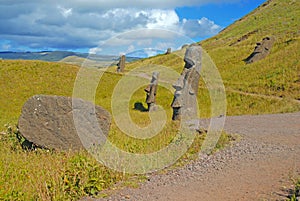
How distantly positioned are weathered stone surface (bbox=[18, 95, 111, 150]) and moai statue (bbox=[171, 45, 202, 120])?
5982 millimetres

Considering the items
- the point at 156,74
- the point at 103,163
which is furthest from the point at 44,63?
the point at 103,163

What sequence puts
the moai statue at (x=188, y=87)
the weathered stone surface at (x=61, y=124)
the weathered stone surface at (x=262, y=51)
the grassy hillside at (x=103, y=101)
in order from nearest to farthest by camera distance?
the grassy hillside at (x=103, y=101) → the weathered stone surface at (x=61, y=124) → the moai statue at (x=188, y=87) → the weathered stone surface at (x=262, y=51)

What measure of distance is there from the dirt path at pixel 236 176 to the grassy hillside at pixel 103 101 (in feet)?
2.15

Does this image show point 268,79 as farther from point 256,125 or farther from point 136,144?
point 136,144

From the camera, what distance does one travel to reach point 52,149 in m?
10.1

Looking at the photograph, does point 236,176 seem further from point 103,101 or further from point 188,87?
point 103,101

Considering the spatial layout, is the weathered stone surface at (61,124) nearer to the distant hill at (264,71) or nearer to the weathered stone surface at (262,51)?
the distant hill at (264,71)

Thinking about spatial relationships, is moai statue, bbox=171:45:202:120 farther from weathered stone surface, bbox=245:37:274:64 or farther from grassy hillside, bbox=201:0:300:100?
weathered stone surface, bbox=245:37:274:64

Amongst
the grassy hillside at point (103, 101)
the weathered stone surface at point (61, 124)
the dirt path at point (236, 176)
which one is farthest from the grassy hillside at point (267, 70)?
the weathered stone surface at point (61, 124)

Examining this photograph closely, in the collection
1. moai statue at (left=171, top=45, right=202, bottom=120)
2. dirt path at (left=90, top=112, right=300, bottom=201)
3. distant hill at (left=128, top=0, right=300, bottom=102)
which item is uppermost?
distant hill at (left=128, top=0, right=300, bottom=102)

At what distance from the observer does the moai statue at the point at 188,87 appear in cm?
1591

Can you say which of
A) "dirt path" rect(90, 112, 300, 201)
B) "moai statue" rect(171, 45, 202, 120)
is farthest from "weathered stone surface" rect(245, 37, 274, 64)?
"dirt path" rect(90, 112, 300, 201)

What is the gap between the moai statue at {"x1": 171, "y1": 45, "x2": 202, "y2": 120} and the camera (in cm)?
1591

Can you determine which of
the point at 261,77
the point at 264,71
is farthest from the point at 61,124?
the point at 264,71
